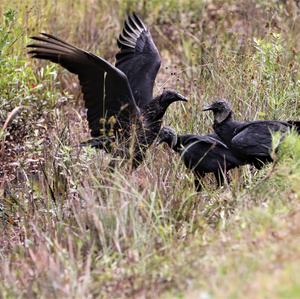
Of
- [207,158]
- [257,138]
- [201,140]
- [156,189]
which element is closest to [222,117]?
[201,140]

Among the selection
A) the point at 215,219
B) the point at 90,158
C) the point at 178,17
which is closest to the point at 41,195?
the point at 90,158

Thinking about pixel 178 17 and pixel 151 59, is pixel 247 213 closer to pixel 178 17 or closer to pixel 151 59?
pixel 151 59

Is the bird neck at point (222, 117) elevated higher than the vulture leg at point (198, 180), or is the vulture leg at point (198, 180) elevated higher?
the bird neck at point (222, 117)

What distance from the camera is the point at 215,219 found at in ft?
20.2

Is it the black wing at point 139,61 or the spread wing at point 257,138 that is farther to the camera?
the black wing at point 139,61

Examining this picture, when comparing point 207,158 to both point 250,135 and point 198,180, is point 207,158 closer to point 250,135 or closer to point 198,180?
point 198,180

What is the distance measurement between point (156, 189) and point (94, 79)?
5.36 ft

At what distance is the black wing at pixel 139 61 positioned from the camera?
8062 millimetres

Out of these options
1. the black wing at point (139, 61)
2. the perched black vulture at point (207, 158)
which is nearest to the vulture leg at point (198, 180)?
the perched black vulture at point (207, 158)

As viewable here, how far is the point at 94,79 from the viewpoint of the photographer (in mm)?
7344

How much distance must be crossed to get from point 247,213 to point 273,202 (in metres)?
0.37

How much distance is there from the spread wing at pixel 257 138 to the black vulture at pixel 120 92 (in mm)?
741

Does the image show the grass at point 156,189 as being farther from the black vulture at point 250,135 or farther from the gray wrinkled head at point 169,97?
the gray wrinkled head at point 169,97

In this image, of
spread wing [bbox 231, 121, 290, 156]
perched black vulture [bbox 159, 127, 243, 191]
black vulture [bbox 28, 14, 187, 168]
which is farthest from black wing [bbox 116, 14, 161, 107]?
spread wing [bbox 231, 121, 290, 156]
